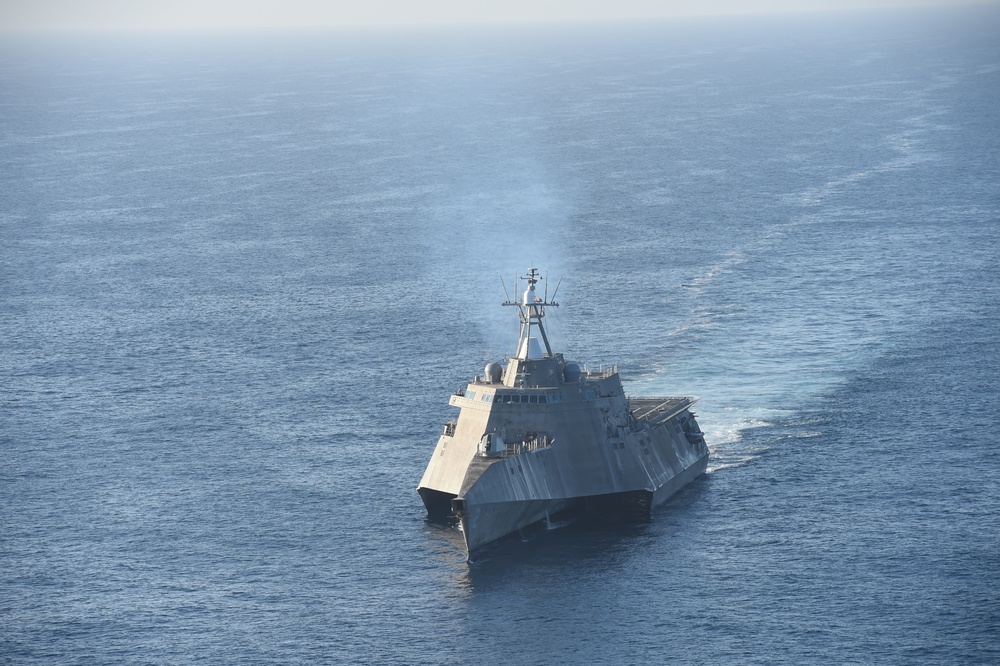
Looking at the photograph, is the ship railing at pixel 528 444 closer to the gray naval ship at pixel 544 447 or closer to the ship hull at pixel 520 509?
the gray naval ship at pixel 544 447

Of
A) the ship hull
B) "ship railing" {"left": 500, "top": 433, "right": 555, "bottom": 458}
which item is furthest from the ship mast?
the ship hull

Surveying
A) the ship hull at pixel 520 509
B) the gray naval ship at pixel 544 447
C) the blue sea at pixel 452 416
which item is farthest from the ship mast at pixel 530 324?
the blue sea at pixel 452 416

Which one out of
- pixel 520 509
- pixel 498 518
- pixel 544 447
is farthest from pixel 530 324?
pixel 498 518

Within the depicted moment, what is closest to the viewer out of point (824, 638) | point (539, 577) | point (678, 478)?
point (824, 638)

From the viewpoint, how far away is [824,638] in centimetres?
8044

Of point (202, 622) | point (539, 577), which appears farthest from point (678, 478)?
point (202, 622)

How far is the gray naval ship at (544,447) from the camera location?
95562 millimetres

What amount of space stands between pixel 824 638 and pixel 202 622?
3036 centimetres

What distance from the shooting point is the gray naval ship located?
314ft

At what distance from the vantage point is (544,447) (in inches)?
3861

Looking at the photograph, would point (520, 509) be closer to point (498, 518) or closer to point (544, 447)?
point (498, 518)

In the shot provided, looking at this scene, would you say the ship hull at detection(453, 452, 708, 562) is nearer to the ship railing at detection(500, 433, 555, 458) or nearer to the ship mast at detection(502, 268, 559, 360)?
the ship railing at detection(500, 433, 555, 458)

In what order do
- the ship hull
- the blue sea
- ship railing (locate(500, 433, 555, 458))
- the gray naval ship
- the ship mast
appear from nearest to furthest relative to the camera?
the blue sea < the ship hull < the gray naval ship < ship railing (locate(500, 433, 555, 458)) < the ship mast

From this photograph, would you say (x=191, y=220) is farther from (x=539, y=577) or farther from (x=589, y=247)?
(x=539, y=577)
